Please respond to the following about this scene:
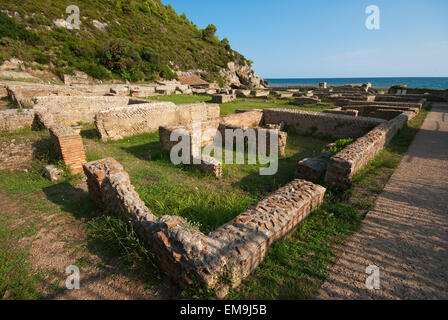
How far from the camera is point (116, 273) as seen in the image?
8.95ft

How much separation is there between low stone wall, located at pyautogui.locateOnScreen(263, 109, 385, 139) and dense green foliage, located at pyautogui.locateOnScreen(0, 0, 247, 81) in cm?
2683

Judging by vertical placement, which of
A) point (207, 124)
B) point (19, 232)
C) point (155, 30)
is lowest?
point (19, 232)

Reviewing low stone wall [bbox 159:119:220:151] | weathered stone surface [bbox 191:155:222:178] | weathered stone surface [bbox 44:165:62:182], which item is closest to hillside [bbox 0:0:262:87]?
low stone wall [bbox 159:119:220:151]

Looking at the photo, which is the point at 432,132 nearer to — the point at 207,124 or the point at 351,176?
the point at 351,176

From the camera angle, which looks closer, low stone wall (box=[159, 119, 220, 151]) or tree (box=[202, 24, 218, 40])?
low stone wall (box=[159, 119, 220, 151])

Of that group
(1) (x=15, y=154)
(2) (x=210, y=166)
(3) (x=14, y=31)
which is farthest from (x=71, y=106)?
(3) (x=14, y=31)

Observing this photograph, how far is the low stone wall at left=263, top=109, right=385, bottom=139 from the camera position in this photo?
29.0 ft

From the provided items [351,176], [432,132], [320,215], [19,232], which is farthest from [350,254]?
[432,132]

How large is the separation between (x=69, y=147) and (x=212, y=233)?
188 inches

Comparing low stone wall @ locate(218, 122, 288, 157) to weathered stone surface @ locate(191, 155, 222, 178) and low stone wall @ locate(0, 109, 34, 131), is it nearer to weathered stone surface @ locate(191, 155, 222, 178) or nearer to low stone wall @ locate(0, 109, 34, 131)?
weathered stone surface @ locate(191, 155, 222, 178)

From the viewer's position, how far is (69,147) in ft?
17.8

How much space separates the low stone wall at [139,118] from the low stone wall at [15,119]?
8.11ft

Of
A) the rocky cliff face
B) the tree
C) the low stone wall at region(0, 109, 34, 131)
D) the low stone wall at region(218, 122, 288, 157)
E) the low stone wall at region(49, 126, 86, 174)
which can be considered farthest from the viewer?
the tree
